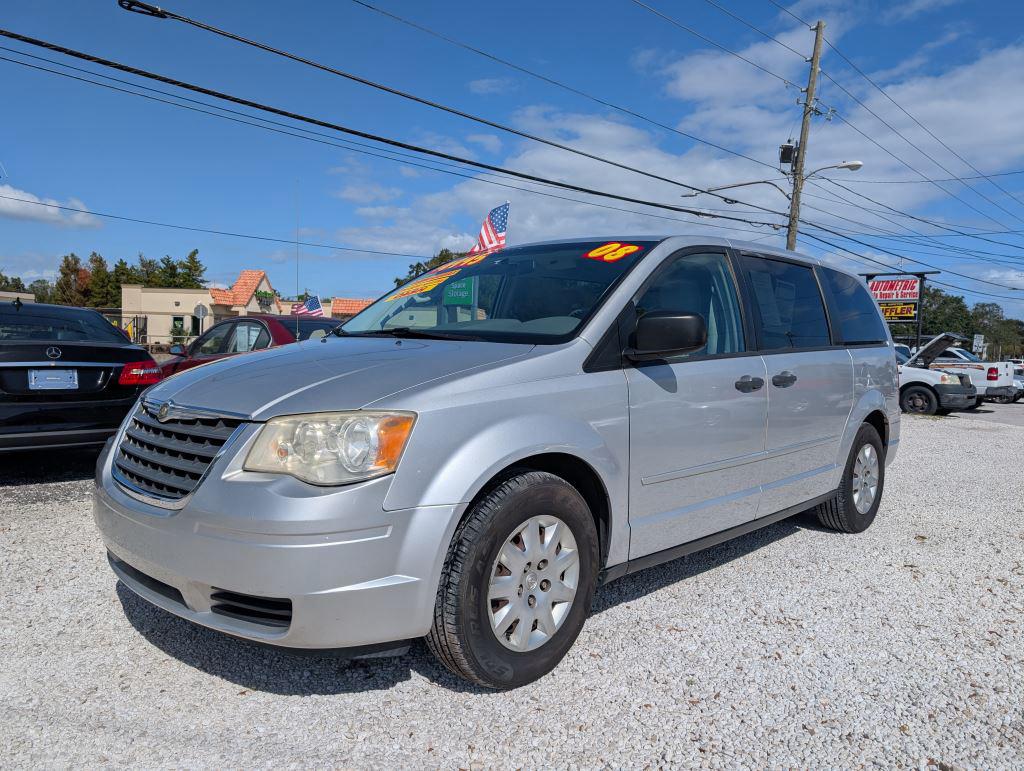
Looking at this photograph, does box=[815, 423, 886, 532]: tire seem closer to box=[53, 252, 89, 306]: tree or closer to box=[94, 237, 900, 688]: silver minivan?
box=[94, 237, 900, 688]: silver minivan

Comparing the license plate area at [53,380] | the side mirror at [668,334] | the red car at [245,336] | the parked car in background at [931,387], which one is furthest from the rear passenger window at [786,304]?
the parked car in background at [931,387]

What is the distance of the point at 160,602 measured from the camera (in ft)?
8.59

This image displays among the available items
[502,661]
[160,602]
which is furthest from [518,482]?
[160,602]

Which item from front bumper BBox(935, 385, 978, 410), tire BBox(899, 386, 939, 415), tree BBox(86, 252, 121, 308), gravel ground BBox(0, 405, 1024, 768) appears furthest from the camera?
tree BBox(86, 252, 121, 308)

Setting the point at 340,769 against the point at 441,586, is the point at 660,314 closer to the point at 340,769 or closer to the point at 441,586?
the point at 441,586

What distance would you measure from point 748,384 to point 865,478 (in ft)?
6.62

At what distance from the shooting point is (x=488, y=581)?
101 inches

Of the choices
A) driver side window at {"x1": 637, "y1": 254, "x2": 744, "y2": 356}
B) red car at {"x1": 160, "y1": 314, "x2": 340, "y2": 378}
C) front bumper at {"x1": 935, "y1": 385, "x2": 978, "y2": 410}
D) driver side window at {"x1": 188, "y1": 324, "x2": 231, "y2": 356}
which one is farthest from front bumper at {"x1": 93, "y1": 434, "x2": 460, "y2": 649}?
front bumper at {"x1": 935, "y1": 385, "x2": 978, "y2": 410}

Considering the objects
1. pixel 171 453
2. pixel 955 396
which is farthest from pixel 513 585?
pixel 955 396

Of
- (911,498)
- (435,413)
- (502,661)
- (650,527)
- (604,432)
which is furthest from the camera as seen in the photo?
(911,498)

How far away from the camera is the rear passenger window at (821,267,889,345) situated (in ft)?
16.1

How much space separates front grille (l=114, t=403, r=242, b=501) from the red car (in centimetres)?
512

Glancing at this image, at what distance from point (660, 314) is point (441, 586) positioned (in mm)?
1457

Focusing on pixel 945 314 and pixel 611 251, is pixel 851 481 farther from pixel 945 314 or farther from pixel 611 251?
pixel 945 314
